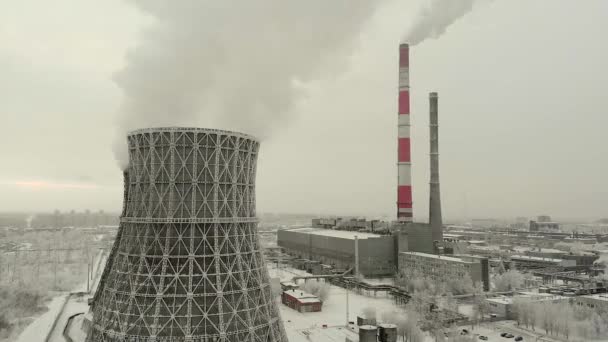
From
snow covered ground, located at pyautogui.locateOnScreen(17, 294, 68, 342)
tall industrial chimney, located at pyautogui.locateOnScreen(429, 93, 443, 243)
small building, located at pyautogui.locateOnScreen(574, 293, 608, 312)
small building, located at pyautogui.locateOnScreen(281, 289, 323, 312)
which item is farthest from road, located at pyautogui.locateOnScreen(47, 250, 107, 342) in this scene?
tall industrial chimney, located at pyautogui.locateOnScreen(429, 93, 443, 243)

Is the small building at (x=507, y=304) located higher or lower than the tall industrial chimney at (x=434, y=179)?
lower

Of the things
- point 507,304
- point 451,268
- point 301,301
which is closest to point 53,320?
point 301,301

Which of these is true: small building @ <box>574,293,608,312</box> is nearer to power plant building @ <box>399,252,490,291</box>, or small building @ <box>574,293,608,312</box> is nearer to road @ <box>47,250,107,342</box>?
power plant building @ <box>399,252,490,291</box>

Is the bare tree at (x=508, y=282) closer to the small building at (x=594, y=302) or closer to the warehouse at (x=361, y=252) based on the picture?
the small building at (x=594, y=302)

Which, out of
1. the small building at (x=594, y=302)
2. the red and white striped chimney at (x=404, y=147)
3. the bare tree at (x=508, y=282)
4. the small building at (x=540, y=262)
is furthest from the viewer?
the small building at (x=540, y=262)

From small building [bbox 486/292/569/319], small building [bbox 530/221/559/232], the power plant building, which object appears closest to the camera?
small building [bbox 486/292/569/319]

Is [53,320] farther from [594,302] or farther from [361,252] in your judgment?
[594,302]

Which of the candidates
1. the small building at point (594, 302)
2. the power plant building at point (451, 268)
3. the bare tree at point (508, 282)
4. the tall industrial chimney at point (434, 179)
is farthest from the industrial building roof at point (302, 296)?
the tall industrial chimney at point (434, 179)
